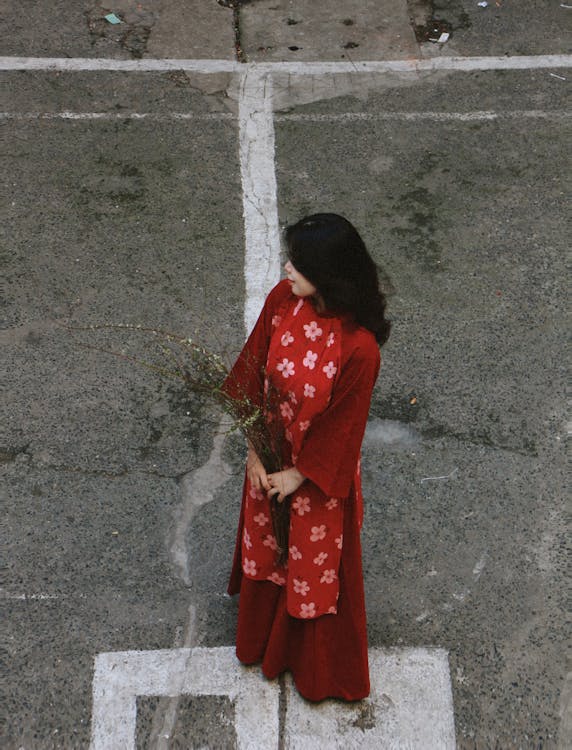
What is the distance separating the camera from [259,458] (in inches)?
121

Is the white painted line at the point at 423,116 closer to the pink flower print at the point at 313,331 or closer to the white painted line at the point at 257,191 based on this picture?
the white painted line at the point at 257,191

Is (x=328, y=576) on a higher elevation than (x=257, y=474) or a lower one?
lower

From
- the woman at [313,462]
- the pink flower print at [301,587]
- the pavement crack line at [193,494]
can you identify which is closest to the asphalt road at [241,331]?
the pavement crack line at [193,494]

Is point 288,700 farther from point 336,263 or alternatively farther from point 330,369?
point 336,263

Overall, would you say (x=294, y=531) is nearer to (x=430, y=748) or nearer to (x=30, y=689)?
(x=430, y=748)

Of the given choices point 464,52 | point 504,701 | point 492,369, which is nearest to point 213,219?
point 492,369

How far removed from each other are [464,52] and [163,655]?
555 cm

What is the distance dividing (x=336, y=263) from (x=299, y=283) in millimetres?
145

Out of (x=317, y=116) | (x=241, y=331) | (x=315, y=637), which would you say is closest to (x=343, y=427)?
(x=315, y=637)

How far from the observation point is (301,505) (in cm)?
305

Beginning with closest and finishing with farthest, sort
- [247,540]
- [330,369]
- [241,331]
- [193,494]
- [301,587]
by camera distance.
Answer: [330,369], [301,587], [247,540], [193,494], [241,331]

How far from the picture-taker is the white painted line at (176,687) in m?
3.44

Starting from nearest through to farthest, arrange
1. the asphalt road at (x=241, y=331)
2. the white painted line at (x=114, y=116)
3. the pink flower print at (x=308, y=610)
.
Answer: the pink flower print at (x=308, y=610) < the asphalt road at (x=241, y=331) < the white painted line at (x=114, y=116)

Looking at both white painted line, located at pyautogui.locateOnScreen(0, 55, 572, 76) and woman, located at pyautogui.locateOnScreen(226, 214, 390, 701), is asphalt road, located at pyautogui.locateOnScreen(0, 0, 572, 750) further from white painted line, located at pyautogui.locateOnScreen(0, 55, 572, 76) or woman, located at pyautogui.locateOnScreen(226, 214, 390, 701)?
woman, located at pyautogui.locateOnScreen(226, 214, 390, 701)
